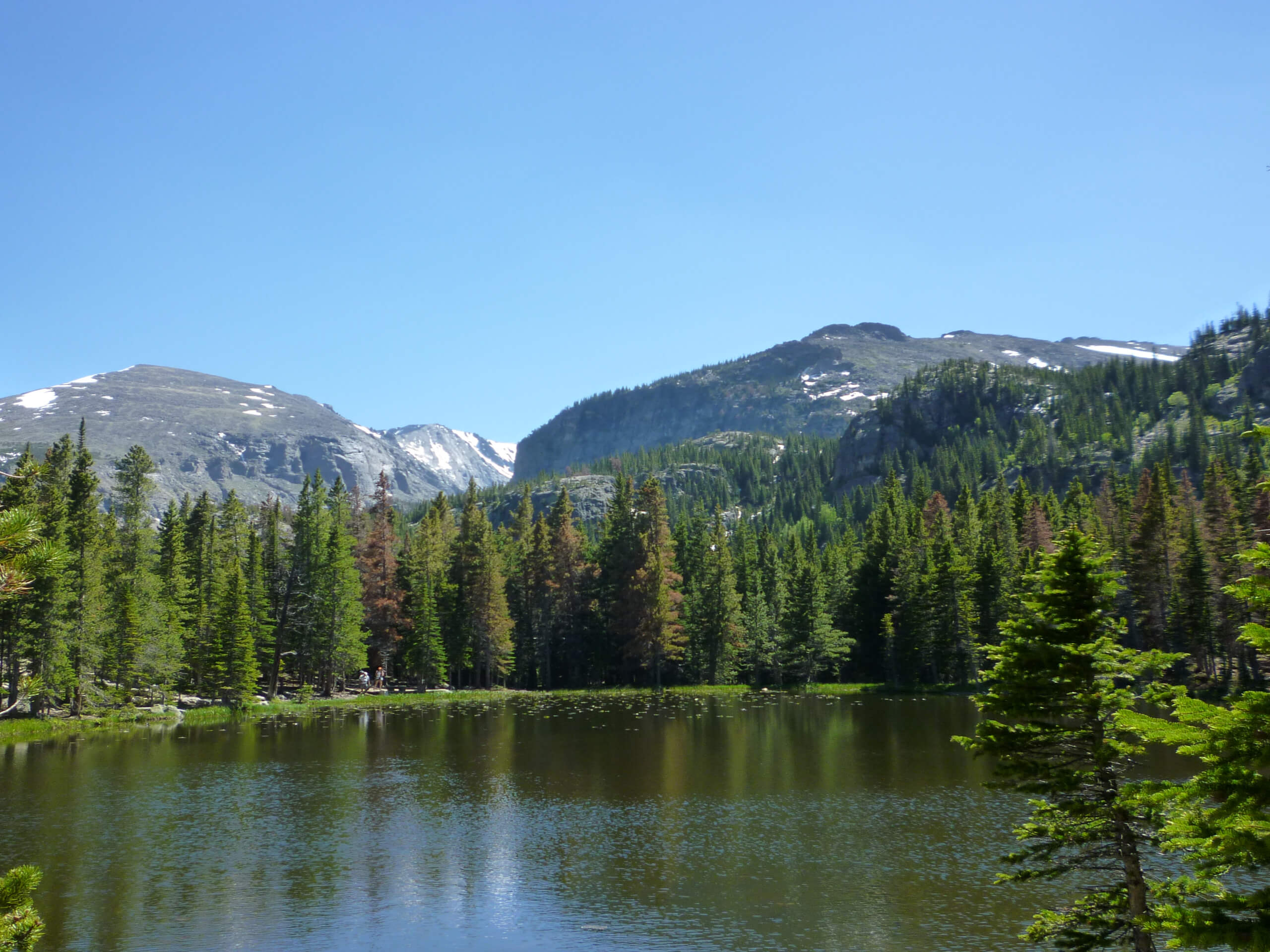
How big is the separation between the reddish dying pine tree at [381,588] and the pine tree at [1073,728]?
8810 centimetres

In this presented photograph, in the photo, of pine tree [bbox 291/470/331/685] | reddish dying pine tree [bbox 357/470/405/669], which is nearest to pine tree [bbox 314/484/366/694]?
pine tree [bbox 291/470/331/685]

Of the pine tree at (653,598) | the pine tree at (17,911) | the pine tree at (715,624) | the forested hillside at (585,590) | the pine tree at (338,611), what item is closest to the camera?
the pine tree at (17,911)

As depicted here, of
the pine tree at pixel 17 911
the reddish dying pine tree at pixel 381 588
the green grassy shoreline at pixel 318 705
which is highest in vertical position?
the reddish dying pine tree at pixel 381 588

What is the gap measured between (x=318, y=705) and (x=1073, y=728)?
253 ft

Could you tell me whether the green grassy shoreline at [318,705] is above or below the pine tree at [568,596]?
below

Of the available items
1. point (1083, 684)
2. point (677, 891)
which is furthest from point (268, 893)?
point (1083, 684)

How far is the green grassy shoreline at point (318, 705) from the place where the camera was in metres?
61.9

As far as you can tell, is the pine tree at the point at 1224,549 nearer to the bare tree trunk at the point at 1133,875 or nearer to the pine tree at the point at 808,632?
the pine tree at the point at 808,632

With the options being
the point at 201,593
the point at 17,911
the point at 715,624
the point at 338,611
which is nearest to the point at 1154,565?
the point at 715,624

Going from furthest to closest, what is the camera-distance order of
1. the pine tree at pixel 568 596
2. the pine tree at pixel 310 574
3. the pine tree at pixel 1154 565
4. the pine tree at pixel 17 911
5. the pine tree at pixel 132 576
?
the pine tree at pixel 568 596, the pine tree at pixel 1154 565, the pine tree at pixel 310 574, the pine tree at pixel 132 576, the pine tree at pixel 17 911

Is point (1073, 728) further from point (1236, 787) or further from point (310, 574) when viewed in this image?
point (310, 574)

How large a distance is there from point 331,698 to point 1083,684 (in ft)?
266

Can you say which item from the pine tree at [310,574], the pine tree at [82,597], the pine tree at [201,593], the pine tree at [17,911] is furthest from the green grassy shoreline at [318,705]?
the pine tree at [17,911]

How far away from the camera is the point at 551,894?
28266mm
